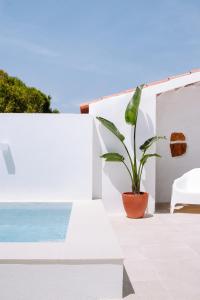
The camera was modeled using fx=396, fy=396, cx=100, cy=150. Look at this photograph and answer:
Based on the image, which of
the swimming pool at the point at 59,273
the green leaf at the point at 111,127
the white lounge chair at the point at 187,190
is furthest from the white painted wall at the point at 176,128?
the swimming pool at the point at 59,273

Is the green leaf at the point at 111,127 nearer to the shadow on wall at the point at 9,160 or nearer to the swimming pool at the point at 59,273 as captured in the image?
the shadow on wall at the point at 9,160

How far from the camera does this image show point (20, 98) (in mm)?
24547

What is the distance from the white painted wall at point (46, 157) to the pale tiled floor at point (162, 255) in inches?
61.1

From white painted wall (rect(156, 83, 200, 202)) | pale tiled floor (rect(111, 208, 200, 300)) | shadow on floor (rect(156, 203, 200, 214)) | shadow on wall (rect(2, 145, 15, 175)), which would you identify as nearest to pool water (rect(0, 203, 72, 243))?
shadow on wall (rect(2, 145, 15, 175))

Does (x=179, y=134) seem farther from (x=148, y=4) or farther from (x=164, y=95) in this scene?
(x=148, y=4)

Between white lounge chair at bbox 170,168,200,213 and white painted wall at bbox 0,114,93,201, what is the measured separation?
222cm

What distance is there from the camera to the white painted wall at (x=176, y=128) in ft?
41.7

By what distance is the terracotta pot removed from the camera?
987cm

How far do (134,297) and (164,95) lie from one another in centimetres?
868

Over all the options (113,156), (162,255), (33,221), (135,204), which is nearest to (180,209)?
(135,204)

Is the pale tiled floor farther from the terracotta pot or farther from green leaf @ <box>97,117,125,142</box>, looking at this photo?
green leaf @ <box>97,117,125,142</box>

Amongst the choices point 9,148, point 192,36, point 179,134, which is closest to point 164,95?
point 179,134

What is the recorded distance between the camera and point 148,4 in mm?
12859

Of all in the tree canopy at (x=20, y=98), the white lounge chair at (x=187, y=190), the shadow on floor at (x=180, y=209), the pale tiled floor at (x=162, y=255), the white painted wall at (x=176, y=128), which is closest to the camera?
the pale tiled floor at (x=162, y=255)
